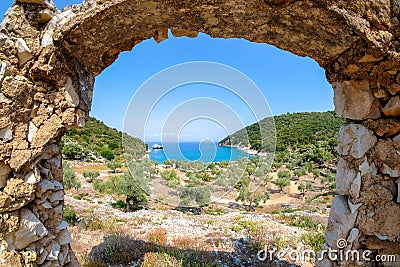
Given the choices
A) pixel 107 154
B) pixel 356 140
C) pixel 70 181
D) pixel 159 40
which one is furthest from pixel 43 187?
pixel 107 154

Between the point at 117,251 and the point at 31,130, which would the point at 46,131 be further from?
the point at 117,251

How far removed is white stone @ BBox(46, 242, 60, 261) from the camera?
2.46 meters

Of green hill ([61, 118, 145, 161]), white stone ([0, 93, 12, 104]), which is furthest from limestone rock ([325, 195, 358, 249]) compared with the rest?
green hill ([61, 118, 145, 161])

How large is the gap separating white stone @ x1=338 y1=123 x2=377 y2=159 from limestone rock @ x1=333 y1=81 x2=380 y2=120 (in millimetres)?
123

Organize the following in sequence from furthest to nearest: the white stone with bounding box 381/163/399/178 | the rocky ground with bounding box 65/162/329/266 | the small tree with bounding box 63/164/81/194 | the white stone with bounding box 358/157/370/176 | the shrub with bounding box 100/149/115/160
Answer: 1. the shrub with bounding box 100/149/115/160
2. the small tree with bounding box 63/164/81/194
3. the rocky ground with bounding box 65/162/329/266
4. the white stone with bounding box 358/157/370/176
5. the white stone with bounding box 381/163/399/178

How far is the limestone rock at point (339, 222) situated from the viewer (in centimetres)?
262

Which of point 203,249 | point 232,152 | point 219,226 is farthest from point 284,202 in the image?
point 203,249

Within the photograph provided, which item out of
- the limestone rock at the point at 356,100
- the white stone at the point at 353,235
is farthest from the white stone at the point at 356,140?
the white stone at the point at 353,235

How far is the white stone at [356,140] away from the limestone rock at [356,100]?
0.40ft

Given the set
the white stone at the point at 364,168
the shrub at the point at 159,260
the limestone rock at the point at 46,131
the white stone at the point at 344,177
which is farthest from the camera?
the shrub at the point at 159,260

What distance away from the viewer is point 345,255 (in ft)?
8.66

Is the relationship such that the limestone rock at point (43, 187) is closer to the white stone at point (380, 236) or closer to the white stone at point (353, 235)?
the white stone at point (353, 235)

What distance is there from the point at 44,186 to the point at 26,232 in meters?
0.43

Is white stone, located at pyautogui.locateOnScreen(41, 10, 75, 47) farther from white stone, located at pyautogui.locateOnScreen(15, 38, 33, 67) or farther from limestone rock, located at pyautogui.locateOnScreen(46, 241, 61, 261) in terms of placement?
limestone rock, located at pyautogui.locateOnScreen(46, 241, 61, 261)
